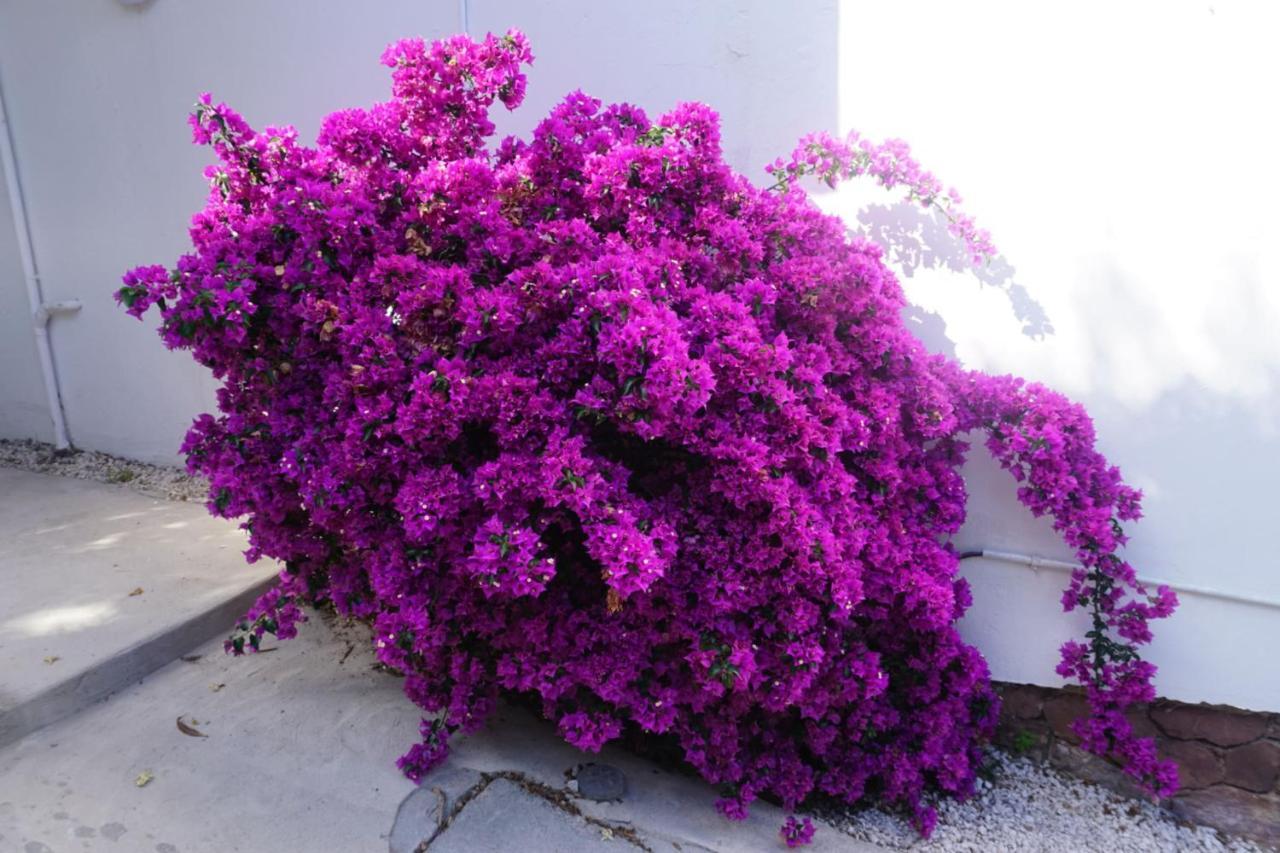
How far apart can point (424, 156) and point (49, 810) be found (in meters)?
2.02

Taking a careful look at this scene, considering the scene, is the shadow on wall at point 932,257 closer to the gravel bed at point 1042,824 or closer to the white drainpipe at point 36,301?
the gravel bed at point 1042,824

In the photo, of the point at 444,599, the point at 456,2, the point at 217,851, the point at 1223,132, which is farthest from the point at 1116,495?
the point at 456,2

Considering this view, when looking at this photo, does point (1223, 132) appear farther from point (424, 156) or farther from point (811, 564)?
point (424, 156)

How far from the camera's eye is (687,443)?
218 cm

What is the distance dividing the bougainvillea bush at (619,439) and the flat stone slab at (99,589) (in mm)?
576

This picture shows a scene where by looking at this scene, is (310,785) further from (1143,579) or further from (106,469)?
(106,469)

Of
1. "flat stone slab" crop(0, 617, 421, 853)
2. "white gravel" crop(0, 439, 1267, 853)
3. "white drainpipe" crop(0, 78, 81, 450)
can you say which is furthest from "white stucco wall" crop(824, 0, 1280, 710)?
"white drainpipe" crop(0, 78, 81, 450)

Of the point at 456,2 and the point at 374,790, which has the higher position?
the point at 456,2

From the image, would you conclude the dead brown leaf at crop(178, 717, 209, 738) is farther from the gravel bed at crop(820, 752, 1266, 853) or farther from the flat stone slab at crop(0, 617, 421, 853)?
the gravel bed at crop(820, 752, 1266, 853)

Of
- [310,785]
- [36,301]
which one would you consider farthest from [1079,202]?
[36,301]

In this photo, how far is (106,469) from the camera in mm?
4566

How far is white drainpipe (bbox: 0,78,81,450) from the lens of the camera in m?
4.55

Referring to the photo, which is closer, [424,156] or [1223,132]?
[1223,132]

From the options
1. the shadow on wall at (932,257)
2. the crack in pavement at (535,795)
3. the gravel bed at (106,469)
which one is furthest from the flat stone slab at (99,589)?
the shadow on wall at (932,257)
